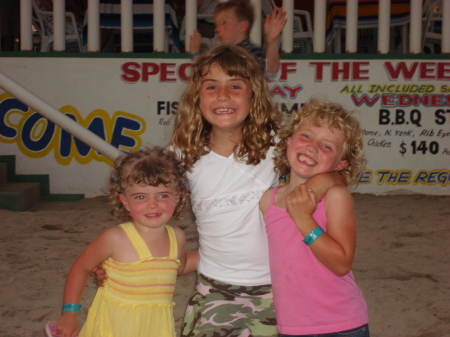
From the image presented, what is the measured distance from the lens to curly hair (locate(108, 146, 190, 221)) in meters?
2.18

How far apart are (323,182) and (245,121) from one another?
51cm

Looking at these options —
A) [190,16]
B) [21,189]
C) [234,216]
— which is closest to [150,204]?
[234,216]

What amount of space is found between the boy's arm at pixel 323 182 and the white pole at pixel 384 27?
4897 mm

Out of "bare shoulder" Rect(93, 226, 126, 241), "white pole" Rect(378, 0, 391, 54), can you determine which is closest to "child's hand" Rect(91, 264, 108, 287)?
"bare shoulder" Rect(93, 226, 126, 241)

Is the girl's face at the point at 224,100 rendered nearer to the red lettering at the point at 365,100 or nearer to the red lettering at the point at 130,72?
the red lettering at the point at 130,72

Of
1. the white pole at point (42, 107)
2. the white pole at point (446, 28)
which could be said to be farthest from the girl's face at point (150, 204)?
the white pole at point (446, 28)

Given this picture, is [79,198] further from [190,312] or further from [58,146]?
[190,312]

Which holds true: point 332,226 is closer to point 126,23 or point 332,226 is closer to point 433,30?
point 126,23

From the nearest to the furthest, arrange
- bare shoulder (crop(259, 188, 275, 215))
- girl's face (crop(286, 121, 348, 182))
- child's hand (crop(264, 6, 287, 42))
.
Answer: girl's face (crop(286, 121, 348, 182))
bare shoulder (crop(259, 188, 275, 215))
child's hand (crop(264, 6, 287, 42))

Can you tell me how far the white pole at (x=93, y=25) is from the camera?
655 centimetres

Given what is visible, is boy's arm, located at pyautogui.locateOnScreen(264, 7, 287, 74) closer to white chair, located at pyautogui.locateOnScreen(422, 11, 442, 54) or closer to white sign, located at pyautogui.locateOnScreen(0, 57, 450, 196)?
white sign, located at pyautogui.locateOnScreen(0, 57, 450, 196)

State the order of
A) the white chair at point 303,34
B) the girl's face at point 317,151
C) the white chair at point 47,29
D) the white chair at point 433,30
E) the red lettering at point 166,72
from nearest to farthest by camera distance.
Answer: the girl's face at point 317,151
the red lettering at point 166,72
the white chair at point 433,30
the white chair at point 47,29
the white chair at point 303,34

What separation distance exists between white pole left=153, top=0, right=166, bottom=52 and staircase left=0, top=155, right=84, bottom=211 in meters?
1.91

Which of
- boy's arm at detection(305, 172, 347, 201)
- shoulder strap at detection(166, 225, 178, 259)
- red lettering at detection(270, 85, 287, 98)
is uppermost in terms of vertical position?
red lettering at detection(270, 85, 287, 98)
